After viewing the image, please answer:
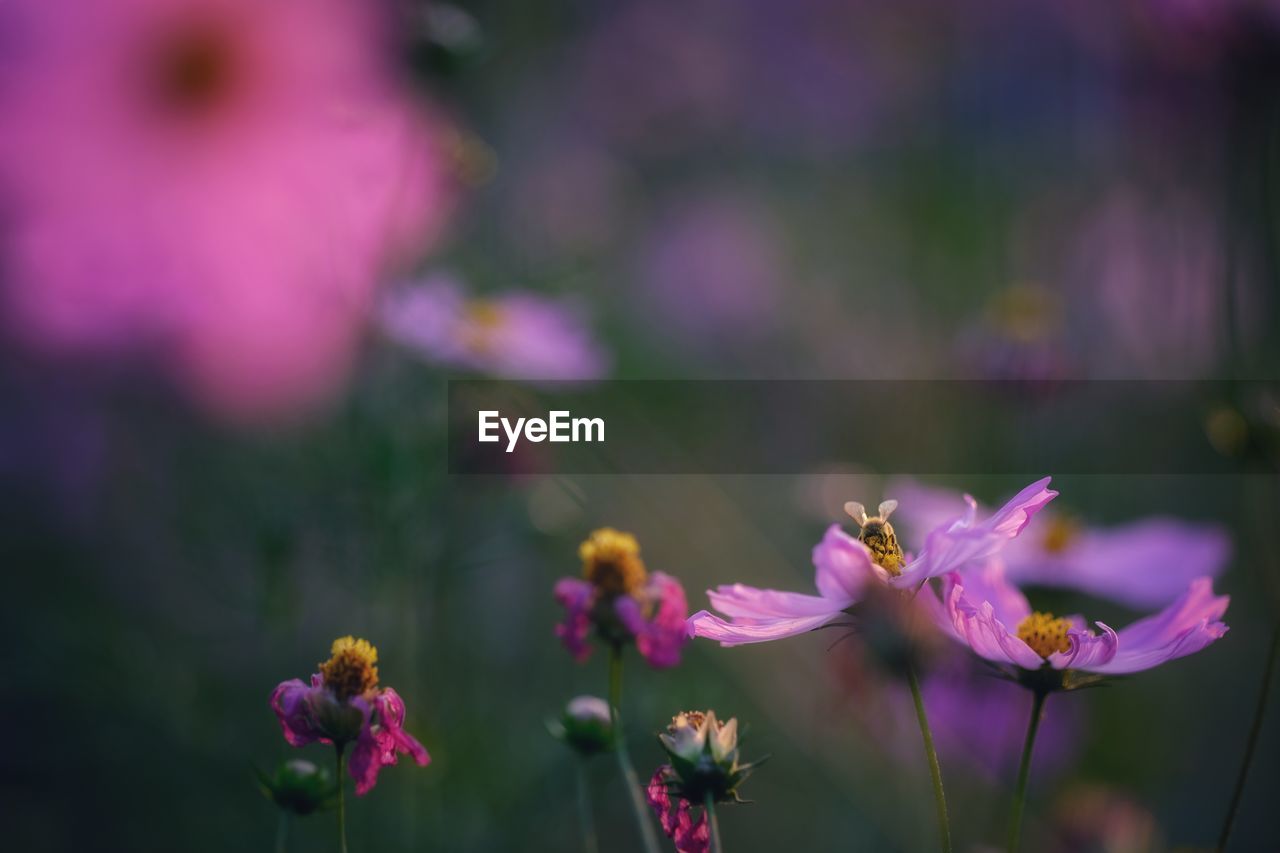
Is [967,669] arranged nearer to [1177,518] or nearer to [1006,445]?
[1006,445]

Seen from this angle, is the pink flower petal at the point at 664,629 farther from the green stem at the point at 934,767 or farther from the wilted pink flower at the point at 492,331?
the wilted pink flower at the point at 492,331

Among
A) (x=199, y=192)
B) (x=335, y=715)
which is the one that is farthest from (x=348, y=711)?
(x=199, y=192)

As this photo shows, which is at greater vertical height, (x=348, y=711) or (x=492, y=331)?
(x=492, y=331)

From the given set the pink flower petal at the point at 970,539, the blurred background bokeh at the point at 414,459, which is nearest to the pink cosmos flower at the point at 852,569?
the pink flower petal at the point at 970,539

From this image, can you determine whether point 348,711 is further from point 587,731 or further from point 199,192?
point 199,192

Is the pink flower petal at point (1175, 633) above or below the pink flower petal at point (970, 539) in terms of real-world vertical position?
below

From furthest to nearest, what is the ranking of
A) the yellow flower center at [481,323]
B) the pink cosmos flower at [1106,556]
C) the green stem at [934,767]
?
the yellow flower center at [481,323] < the pink cosmos flower at [1106,556] < the green stem at [934,767]

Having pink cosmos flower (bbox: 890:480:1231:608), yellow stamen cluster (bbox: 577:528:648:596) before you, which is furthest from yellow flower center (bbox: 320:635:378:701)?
pink cosmos flower (bbox: 890:480:1231:608)
